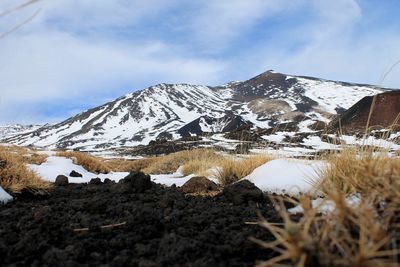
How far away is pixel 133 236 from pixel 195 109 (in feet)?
421

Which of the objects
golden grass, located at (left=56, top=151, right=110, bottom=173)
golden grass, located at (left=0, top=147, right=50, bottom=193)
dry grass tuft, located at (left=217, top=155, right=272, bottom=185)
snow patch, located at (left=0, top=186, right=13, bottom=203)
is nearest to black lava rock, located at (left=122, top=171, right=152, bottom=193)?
golden grass, located at (left=0, top=147, right=50, bottom=193)

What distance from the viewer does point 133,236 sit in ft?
8.25

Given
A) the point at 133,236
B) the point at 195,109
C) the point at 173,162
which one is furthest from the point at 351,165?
the point at 195,109

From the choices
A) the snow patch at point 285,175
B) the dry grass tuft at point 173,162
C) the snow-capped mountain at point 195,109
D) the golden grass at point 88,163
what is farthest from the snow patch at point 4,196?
the snow-capped mountain at point 195,109

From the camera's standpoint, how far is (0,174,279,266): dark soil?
2.09 metres

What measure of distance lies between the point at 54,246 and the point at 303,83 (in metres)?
150

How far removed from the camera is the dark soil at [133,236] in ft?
6.85

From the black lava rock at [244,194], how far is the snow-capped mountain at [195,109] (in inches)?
3191

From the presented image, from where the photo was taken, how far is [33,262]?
212 cm

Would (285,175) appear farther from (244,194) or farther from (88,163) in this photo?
(88,163)

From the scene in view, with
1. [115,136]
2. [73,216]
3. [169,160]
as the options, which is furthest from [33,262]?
[115,136]

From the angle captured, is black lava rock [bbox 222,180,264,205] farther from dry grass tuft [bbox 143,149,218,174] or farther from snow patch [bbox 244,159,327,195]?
dry grass tuft [bbox 143,149,218,174]

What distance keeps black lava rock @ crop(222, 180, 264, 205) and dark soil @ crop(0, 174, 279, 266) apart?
0.29 ft

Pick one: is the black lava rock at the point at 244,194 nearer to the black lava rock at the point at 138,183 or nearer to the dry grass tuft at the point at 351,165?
the dry grass tuft at the point at 351,165
